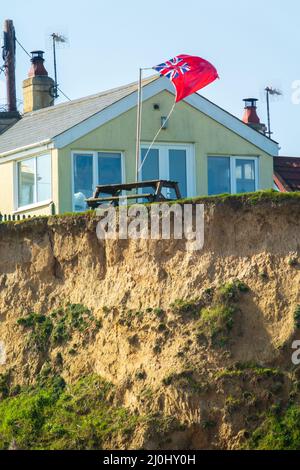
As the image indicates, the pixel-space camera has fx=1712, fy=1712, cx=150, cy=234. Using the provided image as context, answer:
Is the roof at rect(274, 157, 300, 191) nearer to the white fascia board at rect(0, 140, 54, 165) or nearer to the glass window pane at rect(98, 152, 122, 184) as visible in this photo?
the glass window pane at rect(98, 152, 122, 184)

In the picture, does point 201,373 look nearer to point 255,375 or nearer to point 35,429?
point 255,375

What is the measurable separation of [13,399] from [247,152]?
33.6 ft

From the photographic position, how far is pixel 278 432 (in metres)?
31.8

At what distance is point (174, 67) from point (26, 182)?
497cm

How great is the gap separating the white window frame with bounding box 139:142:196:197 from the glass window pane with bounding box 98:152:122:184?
0.76 meters

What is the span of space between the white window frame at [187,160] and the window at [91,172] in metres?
0.93

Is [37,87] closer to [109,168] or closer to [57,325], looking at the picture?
[109,168]

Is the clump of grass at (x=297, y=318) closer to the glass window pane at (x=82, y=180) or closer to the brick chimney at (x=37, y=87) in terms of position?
the glass window pane at (x=82, y=180)

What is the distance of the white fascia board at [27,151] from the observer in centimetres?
4103

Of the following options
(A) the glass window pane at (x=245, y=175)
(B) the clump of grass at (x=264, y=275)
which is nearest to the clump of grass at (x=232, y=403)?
(B) the clump of grass at (x=264, y=275)

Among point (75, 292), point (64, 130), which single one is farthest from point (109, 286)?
point (64, 130)

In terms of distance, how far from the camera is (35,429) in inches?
1366

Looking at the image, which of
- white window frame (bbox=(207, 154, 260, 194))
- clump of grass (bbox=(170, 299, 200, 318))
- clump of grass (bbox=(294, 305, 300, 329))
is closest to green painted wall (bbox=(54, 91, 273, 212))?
white window frame (bbox=(207, 154, 260, 194))

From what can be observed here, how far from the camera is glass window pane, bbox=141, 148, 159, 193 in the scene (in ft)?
137
